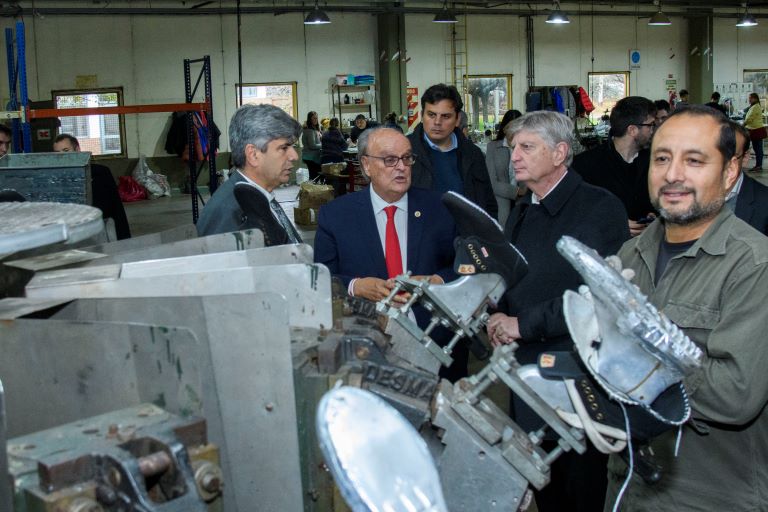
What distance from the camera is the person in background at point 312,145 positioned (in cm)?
1269

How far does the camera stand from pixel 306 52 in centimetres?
1415

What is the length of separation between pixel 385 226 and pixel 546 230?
1.65ft

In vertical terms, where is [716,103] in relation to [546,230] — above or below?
above

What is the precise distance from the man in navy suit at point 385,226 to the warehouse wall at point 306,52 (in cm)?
1093

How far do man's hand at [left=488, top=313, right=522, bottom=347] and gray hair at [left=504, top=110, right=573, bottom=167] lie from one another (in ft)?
1.49

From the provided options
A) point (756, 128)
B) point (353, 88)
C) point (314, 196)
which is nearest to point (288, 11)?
point (353, 88)

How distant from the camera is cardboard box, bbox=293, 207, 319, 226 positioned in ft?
30.1

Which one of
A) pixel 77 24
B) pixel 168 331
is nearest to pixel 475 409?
pixel 168 331

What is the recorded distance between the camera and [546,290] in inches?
90.7

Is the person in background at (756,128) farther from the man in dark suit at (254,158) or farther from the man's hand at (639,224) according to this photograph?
the man in dark suit at (254,158)

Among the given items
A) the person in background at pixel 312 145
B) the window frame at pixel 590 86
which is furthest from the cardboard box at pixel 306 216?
the window frame at pixel 590 86

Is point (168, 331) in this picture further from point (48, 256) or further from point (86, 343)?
point (48, 256)

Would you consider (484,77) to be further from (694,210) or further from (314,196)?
(694,210)

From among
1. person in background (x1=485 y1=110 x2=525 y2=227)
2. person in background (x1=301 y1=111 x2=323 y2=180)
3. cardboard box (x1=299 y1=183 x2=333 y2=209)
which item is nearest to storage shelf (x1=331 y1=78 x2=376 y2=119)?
person in background (x1=301 y1=111 x2=323 y2=180)
